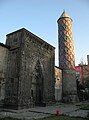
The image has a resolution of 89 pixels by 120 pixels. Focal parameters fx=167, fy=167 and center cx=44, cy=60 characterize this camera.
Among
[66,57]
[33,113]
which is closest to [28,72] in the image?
[33,113]

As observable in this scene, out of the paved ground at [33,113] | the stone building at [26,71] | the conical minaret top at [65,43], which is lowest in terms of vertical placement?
the paved ground at [33,113]

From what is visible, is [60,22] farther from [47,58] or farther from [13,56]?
[13,56]

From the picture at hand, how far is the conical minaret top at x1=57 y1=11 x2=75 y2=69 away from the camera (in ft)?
79.3

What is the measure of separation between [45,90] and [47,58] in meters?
3.85

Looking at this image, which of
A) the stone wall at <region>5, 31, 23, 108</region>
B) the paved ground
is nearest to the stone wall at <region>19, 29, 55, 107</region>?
the stone wall at <region>5, 31, 23, 108</region>

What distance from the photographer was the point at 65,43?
2483cm

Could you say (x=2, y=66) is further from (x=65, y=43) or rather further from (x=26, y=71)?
(x=65, y=43)

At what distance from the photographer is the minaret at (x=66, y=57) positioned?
2319 centimetres

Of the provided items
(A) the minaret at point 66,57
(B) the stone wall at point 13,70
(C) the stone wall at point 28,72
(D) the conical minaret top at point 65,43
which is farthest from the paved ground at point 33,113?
(D) the conical minaret top at point 65,43

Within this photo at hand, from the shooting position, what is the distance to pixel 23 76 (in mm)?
14891

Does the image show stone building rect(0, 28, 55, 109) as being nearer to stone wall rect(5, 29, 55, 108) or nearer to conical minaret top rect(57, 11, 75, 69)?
stone wall rect(5, 29, 55, 108)

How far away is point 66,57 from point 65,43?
7.16ft

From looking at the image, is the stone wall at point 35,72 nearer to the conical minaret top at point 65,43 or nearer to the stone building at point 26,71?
the stone building at point 26,71

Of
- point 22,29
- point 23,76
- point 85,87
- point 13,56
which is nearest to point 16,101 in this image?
point 23,76
